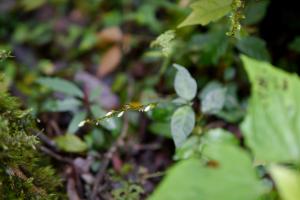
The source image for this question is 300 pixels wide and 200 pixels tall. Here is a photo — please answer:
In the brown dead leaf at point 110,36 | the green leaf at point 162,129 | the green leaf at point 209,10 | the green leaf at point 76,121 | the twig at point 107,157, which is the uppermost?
the green leaf at point 209,10

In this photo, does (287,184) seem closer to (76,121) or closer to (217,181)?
(217,181)

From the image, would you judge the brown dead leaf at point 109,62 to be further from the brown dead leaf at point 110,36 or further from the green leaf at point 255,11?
the green leaf at point 255,11

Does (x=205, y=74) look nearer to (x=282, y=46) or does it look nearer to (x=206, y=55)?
(x=206, y=55)

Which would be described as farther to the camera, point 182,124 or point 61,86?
point 61,86

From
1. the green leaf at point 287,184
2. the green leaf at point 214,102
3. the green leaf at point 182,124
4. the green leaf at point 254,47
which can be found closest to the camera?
the green leaf at point 287,184

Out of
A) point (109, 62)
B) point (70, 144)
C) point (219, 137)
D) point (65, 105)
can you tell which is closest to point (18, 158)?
point (70, 144)

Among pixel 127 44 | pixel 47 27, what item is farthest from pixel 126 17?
pixel 47 27

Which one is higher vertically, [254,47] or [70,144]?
[254,47]

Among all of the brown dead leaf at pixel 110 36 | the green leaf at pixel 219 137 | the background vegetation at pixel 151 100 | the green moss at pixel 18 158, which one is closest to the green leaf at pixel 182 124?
the background vegetation at pixel 151 100
